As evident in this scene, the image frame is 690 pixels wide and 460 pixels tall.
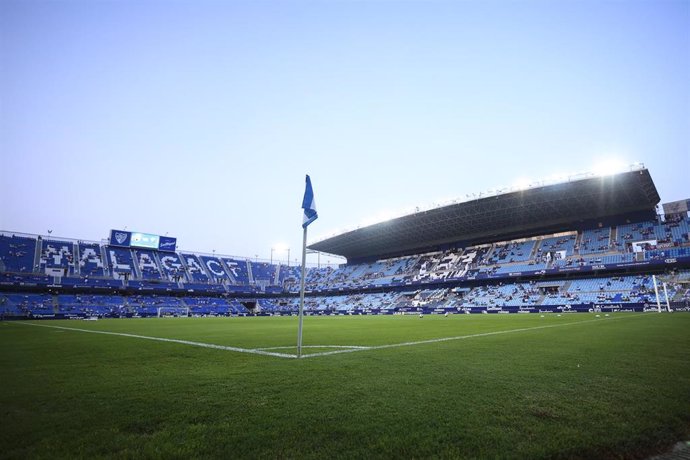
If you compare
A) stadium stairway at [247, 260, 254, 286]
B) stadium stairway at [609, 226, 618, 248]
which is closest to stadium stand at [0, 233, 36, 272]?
stadium stairway at [247, 260, 254, 286]

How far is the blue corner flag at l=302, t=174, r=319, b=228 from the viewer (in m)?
8.40

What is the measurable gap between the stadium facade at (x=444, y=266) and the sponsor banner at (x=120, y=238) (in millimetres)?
167

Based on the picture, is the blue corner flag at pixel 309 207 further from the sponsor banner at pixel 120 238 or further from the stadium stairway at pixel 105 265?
the sponsor banner at pixel 120 238

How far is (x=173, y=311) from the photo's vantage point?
188ft

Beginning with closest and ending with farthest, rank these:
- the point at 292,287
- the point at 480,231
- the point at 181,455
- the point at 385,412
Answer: the point at 181,455 < the point at 385,412 < the point at 480,231 < the point at 292,287

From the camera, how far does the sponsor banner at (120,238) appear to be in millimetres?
66312

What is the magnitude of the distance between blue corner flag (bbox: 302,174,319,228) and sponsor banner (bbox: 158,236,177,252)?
72.1m

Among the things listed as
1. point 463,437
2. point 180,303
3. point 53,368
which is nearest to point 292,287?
point 180,303

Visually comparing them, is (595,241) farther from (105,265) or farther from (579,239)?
(105,265)

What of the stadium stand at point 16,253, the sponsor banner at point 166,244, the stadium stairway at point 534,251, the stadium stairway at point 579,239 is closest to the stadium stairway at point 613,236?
the stadium stairway at point 579,239

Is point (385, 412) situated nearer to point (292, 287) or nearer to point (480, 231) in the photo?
point (480, 231)

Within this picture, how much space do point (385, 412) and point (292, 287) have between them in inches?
3104

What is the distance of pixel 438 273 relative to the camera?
58.8 meters

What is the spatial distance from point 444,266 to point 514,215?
1434cm
